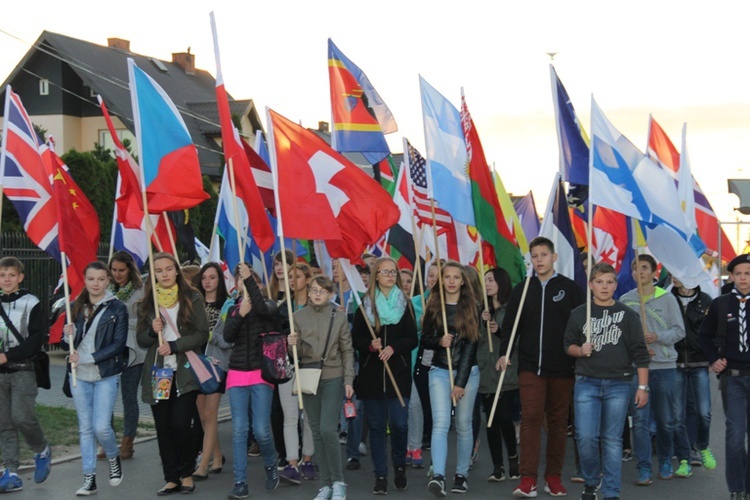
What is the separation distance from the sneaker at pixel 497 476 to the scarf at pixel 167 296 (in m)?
3.02

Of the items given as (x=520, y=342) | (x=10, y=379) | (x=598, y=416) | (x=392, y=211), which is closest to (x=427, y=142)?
(x=392, y=211)

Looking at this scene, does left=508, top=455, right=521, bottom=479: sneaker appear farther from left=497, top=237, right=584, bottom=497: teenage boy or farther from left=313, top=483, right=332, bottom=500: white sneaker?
left=313, top=483, right=332, bottom=500: white sneaker

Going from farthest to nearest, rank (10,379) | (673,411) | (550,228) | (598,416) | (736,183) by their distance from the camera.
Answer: (736,183) < (550,228) < (673,411) < (10,379) < (598,416)

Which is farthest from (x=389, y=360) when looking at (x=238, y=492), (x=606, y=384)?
(x=606, y=384)

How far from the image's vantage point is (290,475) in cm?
895

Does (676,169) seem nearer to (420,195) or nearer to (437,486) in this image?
(420,195)

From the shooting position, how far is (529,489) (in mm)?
8148

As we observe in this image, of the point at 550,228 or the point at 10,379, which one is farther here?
the point at 550,228

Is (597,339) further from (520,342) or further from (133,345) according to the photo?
(133,345)

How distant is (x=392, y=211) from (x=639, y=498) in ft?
10.1

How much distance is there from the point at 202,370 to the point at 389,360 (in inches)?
59.0

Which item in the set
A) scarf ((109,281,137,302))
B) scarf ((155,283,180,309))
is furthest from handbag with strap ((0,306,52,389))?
scarf ((109,281,137,302))

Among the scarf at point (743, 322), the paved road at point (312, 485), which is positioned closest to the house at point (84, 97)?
the paved road at point (312, 485)

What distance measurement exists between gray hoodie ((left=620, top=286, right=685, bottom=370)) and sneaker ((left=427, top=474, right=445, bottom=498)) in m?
2.16
